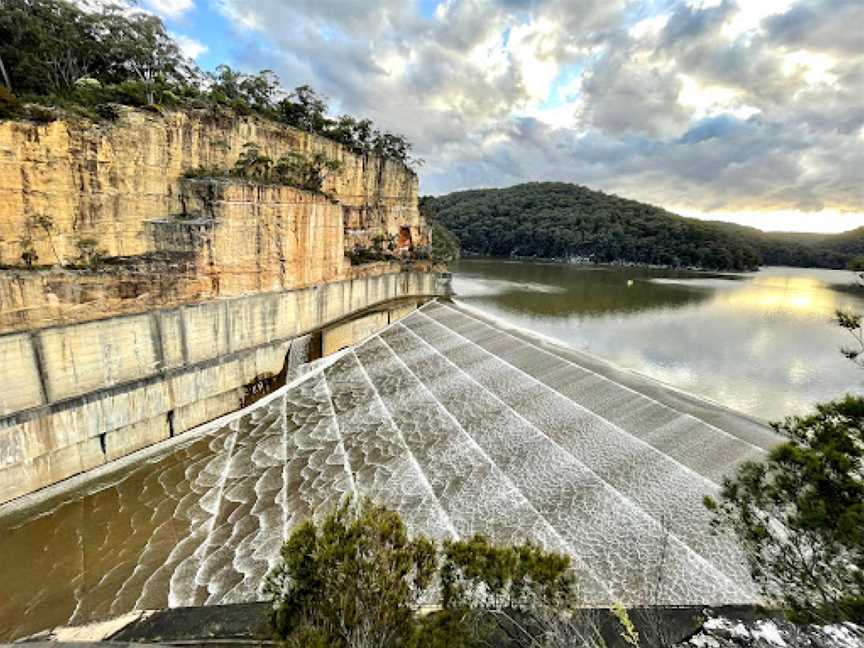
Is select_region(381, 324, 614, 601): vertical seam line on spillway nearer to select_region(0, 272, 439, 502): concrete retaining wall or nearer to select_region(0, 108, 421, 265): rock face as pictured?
select_region(0, 272, 439, 502): concrete retaining wall

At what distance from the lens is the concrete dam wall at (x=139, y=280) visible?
37.0 ft

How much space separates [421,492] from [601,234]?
273ft

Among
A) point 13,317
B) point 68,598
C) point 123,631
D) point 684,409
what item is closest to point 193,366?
point 13,317

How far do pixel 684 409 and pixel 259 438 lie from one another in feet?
42.5

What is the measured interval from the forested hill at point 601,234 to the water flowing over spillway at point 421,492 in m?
74.0

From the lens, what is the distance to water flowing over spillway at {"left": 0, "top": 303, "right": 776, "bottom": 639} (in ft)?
25.4

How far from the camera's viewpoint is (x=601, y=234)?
83188 millimetres

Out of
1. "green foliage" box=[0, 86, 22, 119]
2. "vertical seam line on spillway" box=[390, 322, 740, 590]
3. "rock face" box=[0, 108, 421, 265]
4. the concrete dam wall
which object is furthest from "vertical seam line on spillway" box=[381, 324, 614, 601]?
"green foliage" box=[0, 86, 22, 119]

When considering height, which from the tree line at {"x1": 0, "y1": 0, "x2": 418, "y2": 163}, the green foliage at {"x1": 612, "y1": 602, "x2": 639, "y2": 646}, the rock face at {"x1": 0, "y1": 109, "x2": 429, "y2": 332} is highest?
the tree line at {"x1": 0, "y1": 0, "x2": 418, "y2": 163}

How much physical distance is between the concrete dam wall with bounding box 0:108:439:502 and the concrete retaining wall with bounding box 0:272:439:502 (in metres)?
0.04

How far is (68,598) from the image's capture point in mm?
7785

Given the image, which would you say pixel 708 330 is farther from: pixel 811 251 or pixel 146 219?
pixel 811 251

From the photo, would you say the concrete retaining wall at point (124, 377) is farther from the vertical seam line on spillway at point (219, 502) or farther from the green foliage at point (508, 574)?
the green foliage at point (508, 574)

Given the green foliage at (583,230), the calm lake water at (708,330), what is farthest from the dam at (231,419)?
the green foliage at (583,230)
